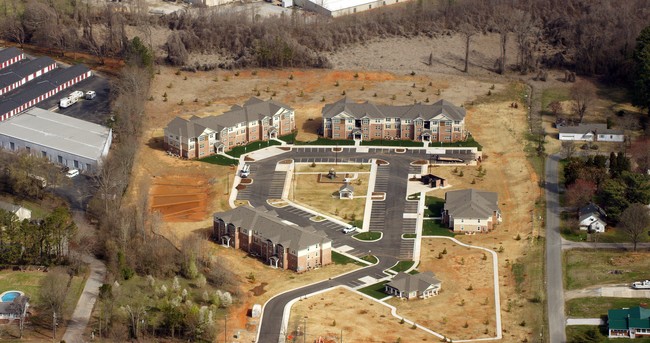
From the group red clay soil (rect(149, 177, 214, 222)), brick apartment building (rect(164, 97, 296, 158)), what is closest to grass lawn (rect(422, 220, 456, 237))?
red clay soil (rect(149, 177, 214, 222))

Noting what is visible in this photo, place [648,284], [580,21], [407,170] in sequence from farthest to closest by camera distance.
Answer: [580,21]
[407,170]
[648,284]

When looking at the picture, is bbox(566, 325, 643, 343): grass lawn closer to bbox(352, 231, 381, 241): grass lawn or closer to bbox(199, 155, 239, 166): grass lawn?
bbox(352, 231, 381, 241): grass lawn

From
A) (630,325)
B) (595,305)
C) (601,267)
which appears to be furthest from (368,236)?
(630,325)

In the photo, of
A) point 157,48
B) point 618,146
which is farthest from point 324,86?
point 618,146

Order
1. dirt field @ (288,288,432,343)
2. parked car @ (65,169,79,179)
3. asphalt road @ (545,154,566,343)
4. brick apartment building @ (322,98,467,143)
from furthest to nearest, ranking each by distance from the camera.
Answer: brick apartment building @ (322,98,467,143) → parked car @ (65,169,79,179) → asphalt road @ (545,154,566,343) → dirt field @ (288,288,432,343)

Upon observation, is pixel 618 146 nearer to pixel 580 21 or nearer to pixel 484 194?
pixel 484 194

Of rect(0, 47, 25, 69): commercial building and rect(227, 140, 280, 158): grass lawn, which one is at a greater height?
rect(0, 47, 25, 69): commercial building

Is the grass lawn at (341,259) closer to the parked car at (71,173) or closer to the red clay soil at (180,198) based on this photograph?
the red clay soil at (180,198)

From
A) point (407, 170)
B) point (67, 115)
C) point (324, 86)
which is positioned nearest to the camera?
point (407, 170)
